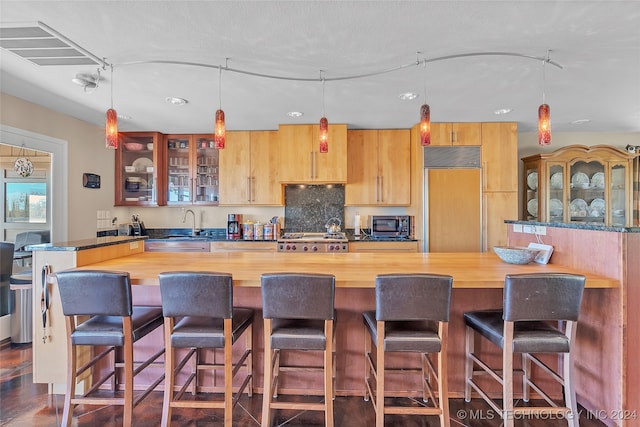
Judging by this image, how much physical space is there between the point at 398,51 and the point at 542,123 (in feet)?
3.50

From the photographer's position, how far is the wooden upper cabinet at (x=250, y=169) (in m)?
4.24

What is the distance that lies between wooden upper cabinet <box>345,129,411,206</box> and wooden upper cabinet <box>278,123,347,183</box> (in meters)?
0.21

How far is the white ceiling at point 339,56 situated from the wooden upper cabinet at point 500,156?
351 millimetres

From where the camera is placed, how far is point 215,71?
2.43m

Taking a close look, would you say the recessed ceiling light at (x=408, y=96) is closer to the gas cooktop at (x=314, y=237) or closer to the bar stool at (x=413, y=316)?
the gas cooktop at (x=314, y=237)

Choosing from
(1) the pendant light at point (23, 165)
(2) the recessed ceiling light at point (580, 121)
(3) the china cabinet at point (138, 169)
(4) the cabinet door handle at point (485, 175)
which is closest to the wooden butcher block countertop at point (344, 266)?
(4) the cabinet door handle at point (485, 175)

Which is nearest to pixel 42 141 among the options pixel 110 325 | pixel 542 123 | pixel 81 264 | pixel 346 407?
pixel 81 264

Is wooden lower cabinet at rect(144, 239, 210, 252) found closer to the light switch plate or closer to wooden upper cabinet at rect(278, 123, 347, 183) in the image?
wooden upper cabinet at rect(278, 123, 347, 183)

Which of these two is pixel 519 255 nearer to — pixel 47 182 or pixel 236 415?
pixel 236 415

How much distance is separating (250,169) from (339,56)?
236cm

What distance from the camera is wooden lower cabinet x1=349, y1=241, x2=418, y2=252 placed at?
391 centimetres

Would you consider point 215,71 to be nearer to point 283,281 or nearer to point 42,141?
point 283,281

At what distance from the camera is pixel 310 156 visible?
4.05 meters

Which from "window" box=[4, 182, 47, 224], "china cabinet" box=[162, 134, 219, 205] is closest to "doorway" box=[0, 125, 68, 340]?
"window" box=[4, 182, 47, 224]
